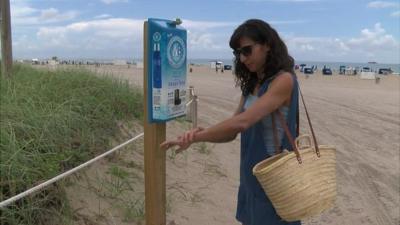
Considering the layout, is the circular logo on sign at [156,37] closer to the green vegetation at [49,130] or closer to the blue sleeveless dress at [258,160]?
the blue sleeveless dress at [258,160]

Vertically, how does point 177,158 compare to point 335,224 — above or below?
above

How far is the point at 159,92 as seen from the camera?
3010mm

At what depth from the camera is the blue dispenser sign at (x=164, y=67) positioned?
9.80 feet

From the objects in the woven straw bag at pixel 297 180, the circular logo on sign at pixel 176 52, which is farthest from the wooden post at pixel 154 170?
the woven straw bag at pixel 297 180

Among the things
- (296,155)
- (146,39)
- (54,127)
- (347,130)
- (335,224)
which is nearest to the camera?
(296,155)

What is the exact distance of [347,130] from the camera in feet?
Result: 38.1

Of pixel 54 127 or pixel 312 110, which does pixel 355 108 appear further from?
pixel 54 127

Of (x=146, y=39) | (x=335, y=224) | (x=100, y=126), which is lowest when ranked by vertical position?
(x=335, y=224)

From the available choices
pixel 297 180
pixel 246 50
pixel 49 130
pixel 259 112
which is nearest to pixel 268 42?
pixel 246 50

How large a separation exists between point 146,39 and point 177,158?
3.69m

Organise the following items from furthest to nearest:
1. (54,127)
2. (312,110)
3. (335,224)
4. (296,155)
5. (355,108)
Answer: (355,108), (312,110), (335,224), (54,127), (296,155)

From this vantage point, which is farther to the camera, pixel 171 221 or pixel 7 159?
pixel 171 221

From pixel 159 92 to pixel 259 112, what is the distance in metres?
0.71

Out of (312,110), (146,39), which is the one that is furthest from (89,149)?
(312,110)
